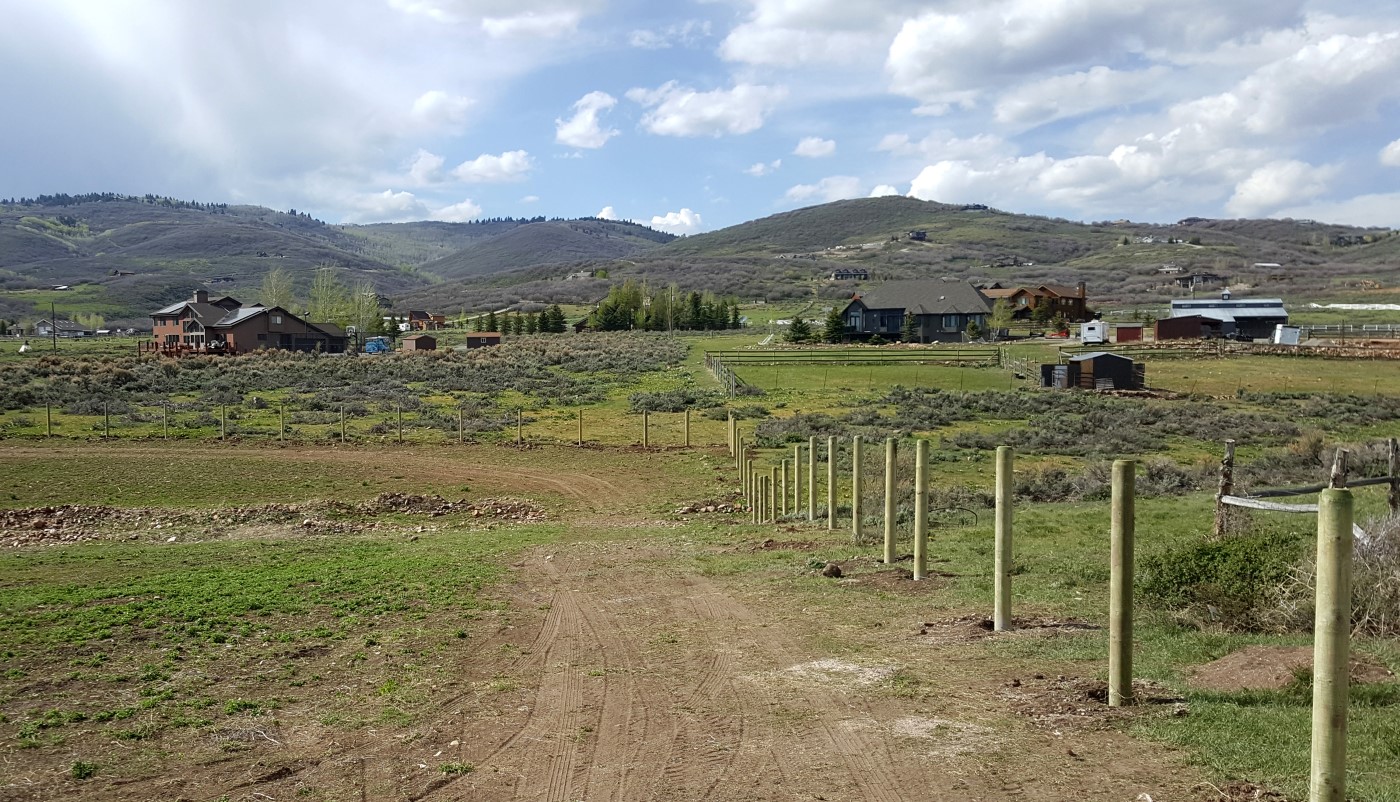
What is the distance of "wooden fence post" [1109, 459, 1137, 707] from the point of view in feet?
22.2

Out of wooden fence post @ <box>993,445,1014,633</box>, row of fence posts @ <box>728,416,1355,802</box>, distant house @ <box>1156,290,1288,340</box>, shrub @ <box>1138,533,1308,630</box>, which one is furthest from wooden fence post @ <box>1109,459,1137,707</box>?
A: distant house @ <box>1156,290,1288,340</box>

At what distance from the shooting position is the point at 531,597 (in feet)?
42.0

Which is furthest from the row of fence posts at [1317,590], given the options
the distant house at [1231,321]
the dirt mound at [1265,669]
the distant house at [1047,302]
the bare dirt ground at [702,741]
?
the distant house at [1047,302]

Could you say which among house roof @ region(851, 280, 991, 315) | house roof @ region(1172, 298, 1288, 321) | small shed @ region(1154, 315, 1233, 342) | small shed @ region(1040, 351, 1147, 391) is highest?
house roof @ region(851, 280, 991, 315)

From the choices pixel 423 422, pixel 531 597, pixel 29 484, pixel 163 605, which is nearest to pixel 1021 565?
pixel 531 597

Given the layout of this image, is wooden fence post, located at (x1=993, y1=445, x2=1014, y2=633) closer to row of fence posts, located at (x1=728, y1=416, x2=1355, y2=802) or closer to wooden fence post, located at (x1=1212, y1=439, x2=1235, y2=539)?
row of fence posts, located at (x1=728, y1=416, x2=1355, y2=802)

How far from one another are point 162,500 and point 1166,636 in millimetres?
24509

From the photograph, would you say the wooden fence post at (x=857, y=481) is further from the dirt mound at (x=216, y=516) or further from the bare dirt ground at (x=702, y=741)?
the dirt mound at (x=216, y=516)

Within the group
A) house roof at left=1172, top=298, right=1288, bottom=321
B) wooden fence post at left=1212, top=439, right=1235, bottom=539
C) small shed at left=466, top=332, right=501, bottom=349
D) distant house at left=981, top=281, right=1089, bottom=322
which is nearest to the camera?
wooden fence post at left=1212, top=439, right=1235, bottom=539

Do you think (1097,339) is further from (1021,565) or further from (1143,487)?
(1021,565)

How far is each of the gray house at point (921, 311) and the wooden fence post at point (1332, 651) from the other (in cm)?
9554

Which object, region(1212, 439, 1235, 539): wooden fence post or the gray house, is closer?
region(1212, 439, 1235, 539): wooden fence post

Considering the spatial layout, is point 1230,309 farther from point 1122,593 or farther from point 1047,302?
point 1122,593

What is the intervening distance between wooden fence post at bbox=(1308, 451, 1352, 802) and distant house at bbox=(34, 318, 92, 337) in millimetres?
186383
